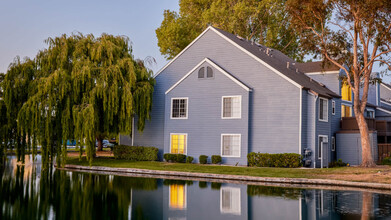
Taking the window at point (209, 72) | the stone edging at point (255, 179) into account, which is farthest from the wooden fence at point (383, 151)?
the stone edging at point (255, 179)

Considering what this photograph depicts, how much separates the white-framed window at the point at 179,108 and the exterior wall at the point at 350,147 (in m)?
12.1

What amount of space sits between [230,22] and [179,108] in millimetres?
21078

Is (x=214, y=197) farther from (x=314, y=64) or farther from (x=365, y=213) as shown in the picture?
(x=314, y=64)

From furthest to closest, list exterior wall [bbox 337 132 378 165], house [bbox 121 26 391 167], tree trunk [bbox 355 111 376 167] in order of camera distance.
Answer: exterior wall [bbox 337 132 378 165] → house [bbox 121 26 391 167] → tree trunk [bbox 355 111 376 167]

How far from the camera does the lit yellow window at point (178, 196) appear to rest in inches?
532

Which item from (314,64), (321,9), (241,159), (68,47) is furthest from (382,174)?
(68,47)

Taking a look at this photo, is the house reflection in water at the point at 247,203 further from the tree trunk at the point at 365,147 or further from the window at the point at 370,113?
the window at the point at 370,113

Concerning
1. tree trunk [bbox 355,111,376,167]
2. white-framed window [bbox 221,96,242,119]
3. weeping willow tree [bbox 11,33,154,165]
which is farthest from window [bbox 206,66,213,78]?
tree trunk [bbox 355,111,376,167]

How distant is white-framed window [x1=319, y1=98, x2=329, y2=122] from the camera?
30953mm

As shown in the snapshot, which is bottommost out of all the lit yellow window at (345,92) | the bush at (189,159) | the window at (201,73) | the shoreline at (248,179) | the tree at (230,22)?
the shoreline at (248,179)

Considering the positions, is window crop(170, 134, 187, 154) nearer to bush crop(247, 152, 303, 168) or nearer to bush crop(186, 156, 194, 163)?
bush crop(186, 156, 194, 163)

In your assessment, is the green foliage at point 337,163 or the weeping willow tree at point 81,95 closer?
the weeping willow tree at point 81,95

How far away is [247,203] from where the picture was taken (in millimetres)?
14164

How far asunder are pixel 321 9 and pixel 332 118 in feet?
29.0
